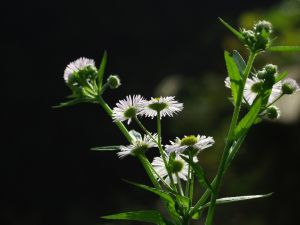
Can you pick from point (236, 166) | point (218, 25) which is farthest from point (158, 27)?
point (236, 166)

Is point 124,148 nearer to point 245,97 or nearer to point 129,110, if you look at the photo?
point 129,110

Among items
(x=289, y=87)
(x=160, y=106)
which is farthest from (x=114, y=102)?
(x=289, y=87)

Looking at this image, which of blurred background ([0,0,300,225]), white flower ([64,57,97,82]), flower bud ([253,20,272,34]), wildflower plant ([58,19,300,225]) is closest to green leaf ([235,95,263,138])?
wildflower plant ([58,19,300,225])

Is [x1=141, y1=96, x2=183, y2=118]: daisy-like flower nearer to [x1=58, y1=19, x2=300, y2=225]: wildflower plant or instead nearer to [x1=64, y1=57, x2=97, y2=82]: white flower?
[x1=58, y1=19, x2=300, y2=225]: wildflower plant

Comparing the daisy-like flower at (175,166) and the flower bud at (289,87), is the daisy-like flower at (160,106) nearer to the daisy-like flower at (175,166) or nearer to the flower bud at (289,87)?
the daisy-like flower at (175,166)

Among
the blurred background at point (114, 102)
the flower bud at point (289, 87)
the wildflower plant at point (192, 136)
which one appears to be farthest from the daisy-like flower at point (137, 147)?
the blurred background at point (114, 102)

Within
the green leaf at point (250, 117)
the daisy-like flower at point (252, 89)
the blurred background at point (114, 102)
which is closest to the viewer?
the green leaf at point (250, 117)
